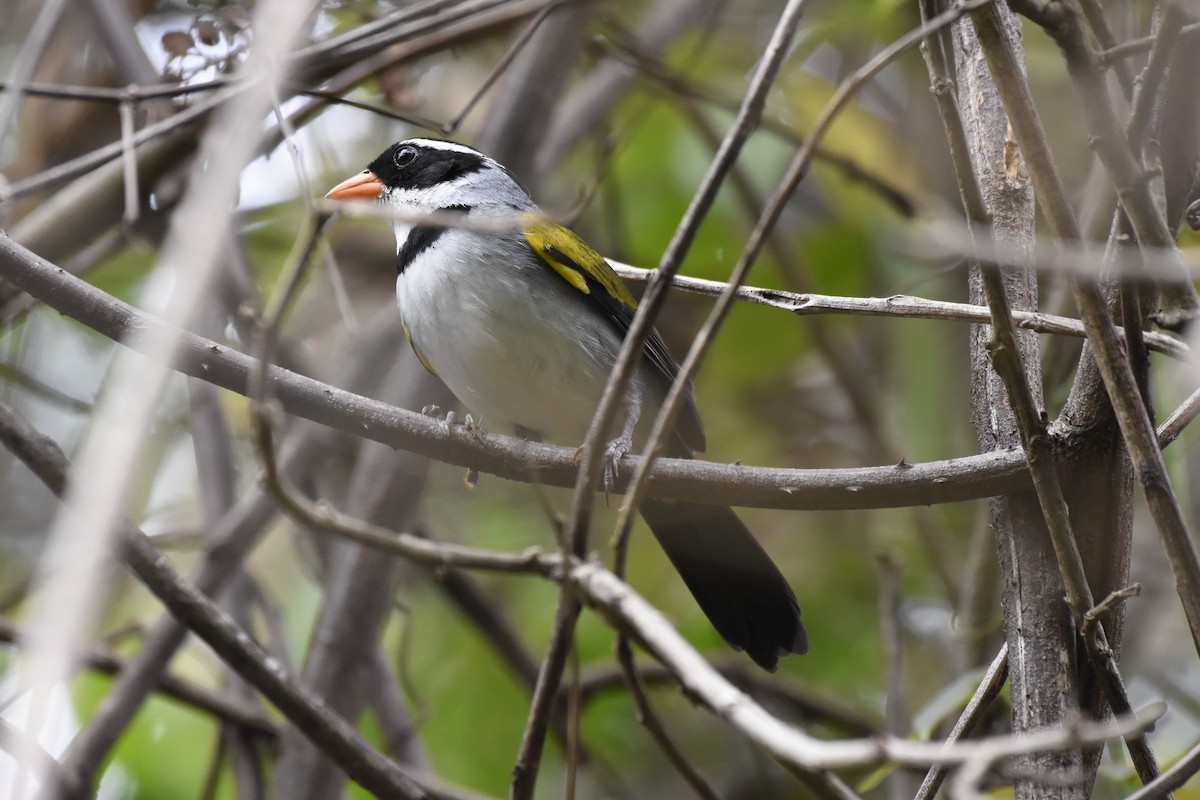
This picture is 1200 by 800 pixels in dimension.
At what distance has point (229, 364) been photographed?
221cm

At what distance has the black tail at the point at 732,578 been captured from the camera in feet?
10.8

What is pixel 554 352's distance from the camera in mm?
3744

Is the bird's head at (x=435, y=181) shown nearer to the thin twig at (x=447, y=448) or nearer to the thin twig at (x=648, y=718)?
the thin twig at (x=447, y=448)

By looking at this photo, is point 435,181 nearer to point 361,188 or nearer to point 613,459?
point 361,188

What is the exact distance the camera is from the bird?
3535 mm

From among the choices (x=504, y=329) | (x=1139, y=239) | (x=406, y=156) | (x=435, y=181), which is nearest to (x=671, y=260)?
(x=1139, y=239)

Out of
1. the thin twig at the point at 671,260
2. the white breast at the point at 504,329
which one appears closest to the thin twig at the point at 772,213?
the thin twig at the point at 671,260

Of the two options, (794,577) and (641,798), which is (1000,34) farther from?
(641,798)

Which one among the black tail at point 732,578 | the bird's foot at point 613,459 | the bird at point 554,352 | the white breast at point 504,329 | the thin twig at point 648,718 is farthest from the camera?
the white breast at point 504,329

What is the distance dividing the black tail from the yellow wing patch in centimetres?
76

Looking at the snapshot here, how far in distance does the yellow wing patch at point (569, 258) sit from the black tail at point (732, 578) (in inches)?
29.7

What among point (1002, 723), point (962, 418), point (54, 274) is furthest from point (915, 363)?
point (54, 274)

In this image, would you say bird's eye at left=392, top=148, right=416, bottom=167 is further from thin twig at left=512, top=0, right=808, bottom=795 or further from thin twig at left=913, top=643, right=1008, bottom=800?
thin twig at left=913, top=643, right=1008, bottom=800

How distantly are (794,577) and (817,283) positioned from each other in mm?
1223
